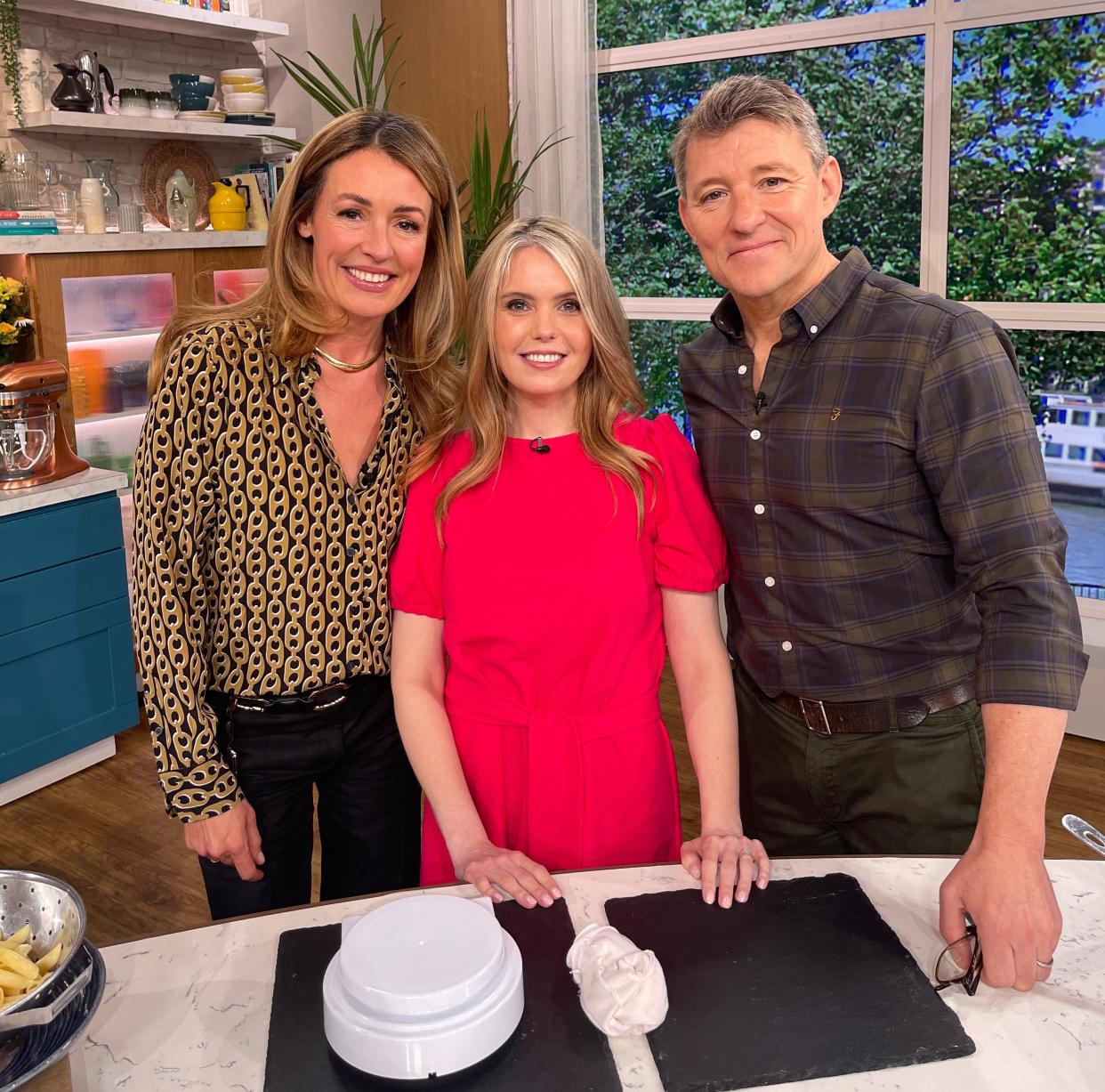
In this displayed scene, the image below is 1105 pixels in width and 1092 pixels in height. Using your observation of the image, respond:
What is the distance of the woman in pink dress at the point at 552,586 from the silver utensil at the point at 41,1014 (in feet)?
2.33

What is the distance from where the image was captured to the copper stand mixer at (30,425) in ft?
10.3

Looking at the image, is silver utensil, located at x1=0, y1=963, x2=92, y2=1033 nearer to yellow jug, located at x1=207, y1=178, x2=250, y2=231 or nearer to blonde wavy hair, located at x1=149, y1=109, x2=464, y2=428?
blonde wavy hair, located at x1=149, y1=109, x2=464, y2=428

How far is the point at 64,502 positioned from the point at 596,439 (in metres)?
2.27

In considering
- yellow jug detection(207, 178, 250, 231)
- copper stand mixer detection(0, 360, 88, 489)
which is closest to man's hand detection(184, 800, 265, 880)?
copper stand mixer detection(0, 360, 88, 489)

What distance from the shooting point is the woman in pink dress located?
1575 mm

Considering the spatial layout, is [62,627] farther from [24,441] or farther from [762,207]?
[762,207]

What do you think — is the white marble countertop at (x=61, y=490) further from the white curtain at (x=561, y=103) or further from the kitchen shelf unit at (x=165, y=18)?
the white curtain at (x=561, y=103)

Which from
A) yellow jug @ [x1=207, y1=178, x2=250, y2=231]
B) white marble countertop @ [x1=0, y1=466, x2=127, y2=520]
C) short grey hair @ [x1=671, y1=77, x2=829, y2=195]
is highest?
yellow jug @ [x1=207, y1=178, x2=250, y2=231]

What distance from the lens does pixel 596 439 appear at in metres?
1.63

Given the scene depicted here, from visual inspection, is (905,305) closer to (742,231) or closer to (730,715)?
(742,231)

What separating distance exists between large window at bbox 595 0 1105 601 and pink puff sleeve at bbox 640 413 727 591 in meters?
2.70

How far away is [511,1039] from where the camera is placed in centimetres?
98

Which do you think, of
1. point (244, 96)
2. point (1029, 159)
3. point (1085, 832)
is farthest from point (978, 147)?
point (1085, 832)

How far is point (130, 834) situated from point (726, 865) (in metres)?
2.41
